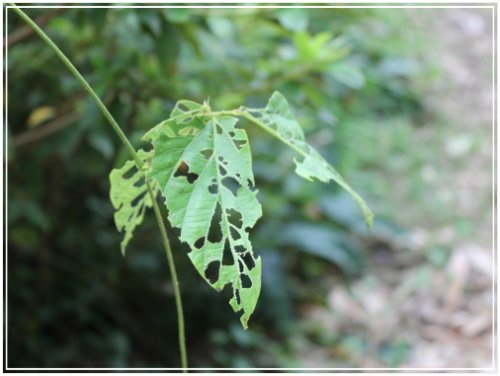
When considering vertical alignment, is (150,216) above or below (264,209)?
above

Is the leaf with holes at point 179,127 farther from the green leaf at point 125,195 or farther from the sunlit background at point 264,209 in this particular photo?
the sunlit background at point 264,209

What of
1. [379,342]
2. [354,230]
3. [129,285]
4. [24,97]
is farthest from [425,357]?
[24,97]

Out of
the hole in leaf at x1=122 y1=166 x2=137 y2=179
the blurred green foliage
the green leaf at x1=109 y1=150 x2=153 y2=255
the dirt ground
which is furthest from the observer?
the dirt ground

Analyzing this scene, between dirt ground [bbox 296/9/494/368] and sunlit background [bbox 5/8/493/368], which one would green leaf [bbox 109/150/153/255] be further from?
dirt ground [bbox 296/9/494/368]

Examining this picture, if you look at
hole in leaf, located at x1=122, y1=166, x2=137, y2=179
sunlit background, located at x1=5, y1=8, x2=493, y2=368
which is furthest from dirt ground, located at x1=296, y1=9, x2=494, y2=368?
hole in leaf, located at x1=122, y1=166, x2=137, y2=179

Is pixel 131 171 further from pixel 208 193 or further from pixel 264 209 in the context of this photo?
pixel 264 209

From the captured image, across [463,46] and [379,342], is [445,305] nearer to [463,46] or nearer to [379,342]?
[379,342]

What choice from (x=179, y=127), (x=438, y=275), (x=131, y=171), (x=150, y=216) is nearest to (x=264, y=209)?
(x=150, y=216)
